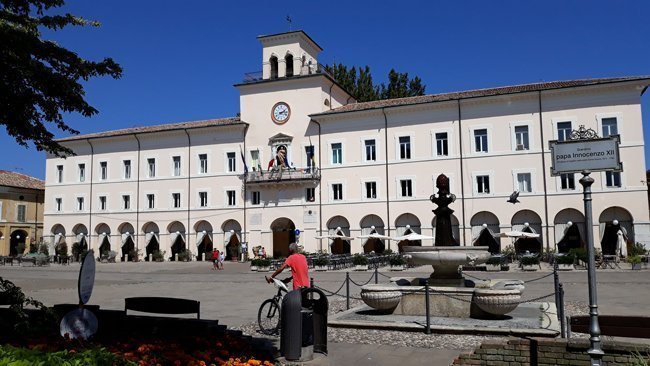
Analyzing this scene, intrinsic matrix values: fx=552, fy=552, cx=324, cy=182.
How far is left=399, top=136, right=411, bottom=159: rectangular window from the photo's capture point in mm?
40156

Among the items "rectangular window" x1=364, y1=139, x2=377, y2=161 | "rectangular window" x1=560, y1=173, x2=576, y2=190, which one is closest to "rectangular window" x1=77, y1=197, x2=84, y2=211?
"rectangular window" x1=364, y1=139, x2=377, y2=161

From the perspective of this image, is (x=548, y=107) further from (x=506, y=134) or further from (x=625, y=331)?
(x=625, y=331)

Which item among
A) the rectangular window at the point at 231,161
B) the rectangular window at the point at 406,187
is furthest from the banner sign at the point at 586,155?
the rectangular window at the point at 231,161

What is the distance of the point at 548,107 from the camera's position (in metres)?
36.4

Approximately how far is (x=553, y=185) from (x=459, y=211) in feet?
20.5

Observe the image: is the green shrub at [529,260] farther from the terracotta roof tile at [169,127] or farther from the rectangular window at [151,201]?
the rectangular window at [151,201]

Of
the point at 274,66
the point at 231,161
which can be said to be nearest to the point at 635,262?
the point at 231,161

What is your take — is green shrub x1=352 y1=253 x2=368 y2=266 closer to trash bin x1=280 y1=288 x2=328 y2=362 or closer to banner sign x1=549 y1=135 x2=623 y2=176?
trash bin x1=280 y1=288 x2=328 y2=362

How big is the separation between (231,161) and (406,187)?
15054mm

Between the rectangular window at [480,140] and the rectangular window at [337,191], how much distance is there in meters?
10.3

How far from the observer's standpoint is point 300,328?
755 centimetres

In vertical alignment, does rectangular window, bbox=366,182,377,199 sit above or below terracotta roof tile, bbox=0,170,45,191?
below

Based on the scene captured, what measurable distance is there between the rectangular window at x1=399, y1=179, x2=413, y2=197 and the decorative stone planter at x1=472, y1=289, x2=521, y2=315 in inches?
1151

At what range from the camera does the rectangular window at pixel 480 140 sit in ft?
125
